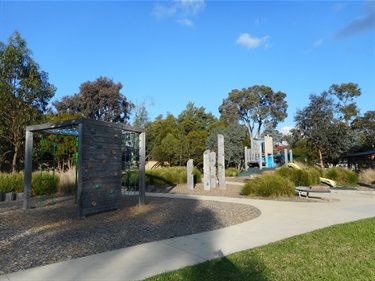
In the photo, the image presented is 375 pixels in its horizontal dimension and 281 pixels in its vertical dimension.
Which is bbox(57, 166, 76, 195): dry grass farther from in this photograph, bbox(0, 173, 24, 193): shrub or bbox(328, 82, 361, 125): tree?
bbox(328, 82, 361, 125): tree

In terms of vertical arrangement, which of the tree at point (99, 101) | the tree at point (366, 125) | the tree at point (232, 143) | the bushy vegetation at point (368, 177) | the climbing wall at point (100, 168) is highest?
the tree at point (99, 101)

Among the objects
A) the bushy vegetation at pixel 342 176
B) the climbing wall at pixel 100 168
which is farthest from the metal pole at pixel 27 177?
the bushy vegetation at pixel 342 176

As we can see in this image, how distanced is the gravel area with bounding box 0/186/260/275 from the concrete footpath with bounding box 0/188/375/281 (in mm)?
350

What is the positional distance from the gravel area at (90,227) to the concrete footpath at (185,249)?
0.35 metres

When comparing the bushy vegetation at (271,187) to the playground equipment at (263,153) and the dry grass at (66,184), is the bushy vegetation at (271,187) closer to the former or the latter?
the dry grass at (66,184)

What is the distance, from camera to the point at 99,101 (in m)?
36.7

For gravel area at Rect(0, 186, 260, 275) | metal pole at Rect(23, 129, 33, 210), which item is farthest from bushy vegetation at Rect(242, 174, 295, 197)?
metal pole at Rect(23, 129, 33, 210)

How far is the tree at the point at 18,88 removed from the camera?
14.5 metres

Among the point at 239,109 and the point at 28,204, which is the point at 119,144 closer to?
the point at 28,204

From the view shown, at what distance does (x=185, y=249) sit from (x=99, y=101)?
113 ft

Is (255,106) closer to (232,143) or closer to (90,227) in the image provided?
(232,143)

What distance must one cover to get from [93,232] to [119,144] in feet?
10.6

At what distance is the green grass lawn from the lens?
11.6ft

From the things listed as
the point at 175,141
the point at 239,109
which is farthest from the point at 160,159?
the point at 239,109
